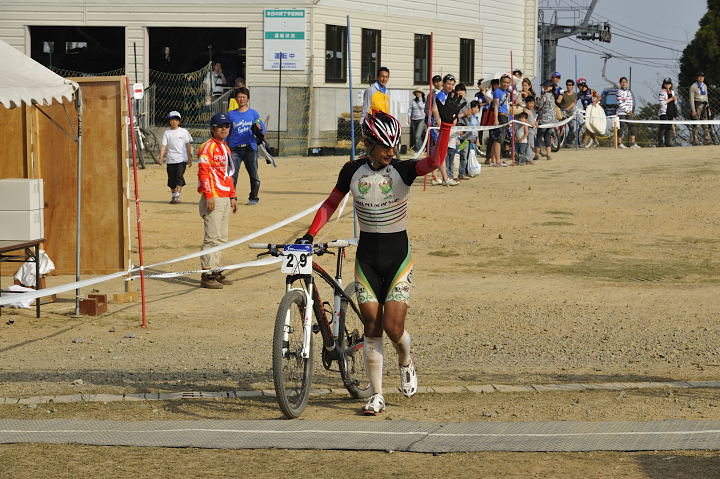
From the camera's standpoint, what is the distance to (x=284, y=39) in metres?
31.0

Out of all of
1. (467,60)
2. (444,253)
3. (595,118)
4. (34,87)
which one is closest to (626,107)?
(595,118)

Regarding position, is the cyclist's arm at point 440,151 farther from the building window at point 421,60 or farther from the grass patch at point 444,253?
the building window at point 421,60

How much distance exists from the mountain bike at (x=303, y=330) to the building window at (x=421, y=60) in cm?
2844

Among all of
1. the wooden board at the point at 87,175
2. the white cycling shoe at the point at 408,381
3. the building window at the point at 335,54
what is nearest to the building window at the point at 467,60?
the building window at the point at 335,54

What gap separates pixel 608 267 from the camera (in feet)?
47.7

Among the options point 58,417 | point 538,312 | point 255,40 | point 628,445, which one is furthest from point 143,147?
point 628,445

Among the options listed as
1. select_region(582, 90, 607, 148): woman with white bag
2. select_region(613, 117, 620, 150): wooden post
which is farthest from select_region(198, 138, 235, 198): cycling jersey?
select_region(613, 117, 620, 150): wooden post

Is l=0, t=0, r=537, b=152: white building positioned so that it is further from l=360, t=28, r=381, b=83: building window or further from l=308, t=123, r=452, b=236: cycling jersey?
l=308, t=123, r=452, b=236: cycling jersey

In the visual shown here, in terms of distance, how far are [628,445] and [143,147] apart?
70.6 feet

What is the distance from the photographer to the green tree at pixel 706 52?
34.9 meters

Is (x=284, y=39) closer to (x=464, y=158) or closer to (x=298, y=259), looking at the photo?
(x=464, y=158)

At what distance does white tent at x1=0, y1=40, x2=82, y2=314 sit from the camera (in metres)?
10.7

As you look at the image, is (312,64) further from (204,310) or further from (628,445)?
(628,445)

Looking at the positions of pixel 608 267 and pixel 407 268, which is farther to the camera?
pixel 608 267
